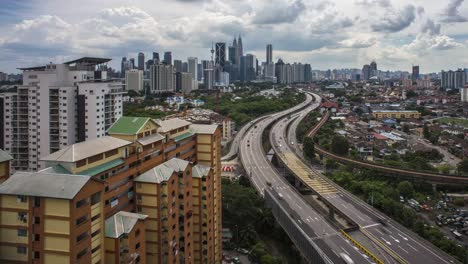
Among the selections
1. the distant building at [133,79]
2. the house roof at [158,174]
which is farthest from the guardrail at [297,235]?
the distant building at [133,79]

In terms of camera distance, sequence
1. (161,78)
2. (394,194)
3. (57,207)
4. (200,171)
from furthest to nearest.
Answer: (161,78), (394,194), (200,171), (57,207)

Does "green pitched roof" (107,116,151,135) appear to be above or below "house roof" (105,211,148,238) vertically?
above

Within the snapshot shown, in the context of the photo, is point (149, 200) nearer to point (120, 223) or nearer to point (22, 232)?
point (120, 223)

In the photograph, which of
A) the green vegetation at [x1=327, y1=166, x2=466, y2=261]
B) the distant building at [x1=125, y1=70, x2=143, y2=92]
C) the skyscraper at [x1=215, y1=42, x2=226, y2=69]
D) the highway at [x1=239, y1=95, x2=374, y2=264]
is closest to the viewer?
the highway at [x1=239, y1=95, x2=374, y2=264]

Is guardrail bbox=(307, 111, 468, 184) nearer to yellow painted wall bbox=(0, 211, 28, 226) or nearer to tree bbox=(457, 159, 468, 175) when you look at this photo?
tree bbox=(457, 159, 468, 175)

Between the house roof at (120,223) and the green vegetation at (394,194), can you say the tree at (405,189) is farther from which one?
the house roof at (120,223)

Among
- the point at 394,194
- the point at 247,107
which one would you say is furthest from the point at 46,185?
the point at 247,107

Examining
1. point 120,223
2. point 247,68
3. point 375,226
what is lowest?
point 375,226

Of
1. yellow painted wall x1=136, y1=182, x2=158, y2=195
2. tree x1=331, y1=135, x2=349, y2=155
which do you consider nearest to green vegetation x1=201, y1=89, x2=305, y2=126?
tree x1=331, y1=135, x2=349, y2=155
